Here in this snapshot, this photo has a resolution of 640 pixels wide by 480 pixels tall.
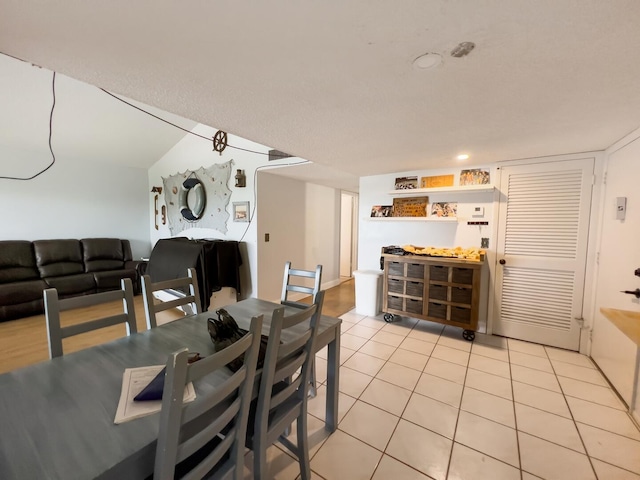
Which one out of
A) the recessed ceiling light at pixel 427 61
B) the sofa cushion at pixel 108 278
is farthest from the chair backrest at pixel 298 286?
the sofa cushion at pixel 108 278

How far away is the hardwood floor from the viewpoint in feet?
8.32

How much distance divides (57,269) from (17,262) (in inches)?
16.4

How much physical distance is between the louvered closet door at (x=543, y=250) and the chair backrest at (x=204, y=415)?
120 inches

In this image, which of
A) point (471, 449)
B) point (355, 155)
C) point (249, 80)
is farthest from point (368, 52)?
point (471, 449)

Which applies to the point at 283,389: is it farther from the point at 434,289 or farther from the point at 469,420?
the point at 434,289

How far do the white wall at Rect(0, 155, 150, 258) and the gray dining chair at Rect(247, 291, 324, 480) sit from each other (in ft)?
16.1

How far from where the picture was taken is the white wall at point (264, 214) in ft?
12.4

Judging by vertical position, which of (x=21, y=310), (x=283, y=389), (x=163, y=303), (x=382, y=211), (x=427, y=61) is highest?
(x=427, y=61)

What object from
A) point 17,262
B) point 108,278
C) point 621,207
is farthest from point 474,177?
point 17,262

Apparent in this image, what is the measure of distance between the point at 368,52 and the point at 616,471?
2456mm

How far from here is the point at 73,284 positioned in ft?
12.8

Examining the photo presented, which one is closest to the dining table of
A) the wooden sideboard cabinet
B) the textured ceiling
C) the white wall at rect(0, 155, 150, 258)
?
the textured ceiling

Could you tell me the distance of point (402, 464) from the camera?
147 cm

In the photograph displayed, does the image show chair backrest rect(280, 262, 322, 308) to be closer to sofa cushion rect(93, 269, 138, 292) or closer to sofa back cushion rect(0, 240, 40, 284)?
sofa cushion rect(93, 269, 138, 292)
